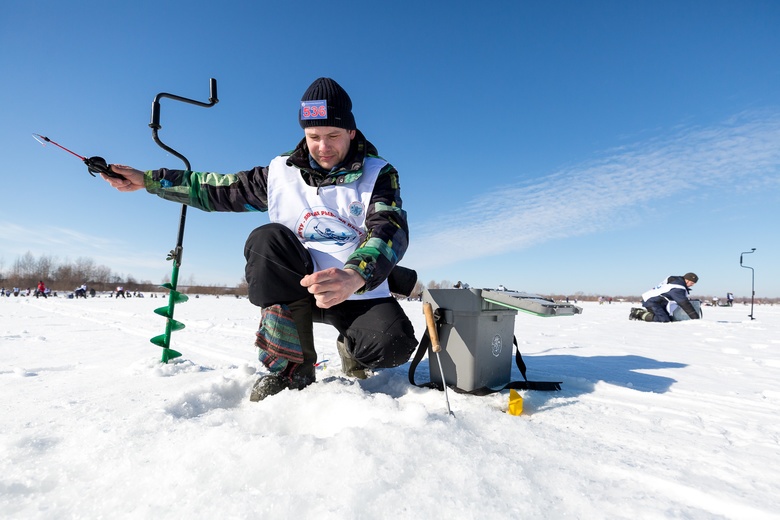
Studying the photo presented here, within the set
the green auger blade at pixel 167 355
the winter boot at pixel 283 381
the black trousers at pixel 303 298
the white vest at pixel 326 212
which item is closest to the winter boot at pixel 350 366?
the black trousers at pixel 303 298

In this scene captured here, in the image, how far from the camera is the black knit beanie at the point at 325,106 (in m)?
2.01

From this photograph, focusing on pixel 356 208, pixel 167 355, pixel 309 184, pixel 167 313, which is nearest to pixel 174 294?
pixel 167 313

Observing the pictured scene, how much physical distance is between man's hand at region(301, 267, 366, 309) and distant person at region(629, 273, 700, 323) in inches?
382

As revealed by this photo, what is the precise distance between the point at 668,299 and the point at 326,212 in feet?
31.1

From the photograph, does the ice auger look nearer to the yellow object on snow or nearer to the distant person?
the yellow object on snow

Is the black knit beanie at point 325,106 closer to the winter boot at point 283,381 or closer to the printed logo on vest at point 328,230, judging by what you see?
the printed logo on vest at point 328,230

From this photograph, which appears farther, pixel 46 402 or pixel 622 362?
pixel 622 362

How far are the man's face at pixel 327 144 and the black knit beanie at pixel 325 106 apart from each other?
0.11ft

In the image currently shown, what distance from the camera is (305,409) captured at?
145 centimetres

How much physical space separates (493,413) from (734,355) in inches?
143

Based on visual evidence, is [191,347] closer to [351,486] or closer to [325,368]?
[325,368]

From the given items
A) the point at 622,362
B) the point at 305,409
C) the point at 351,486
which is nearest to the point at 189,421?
the point at 305,409

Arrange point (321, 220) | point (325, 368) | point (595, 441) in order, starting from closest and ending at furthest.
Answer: point (595, 441), point (321, 220), point (325, 368)

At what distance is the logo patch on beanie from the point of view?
201 cm
